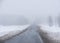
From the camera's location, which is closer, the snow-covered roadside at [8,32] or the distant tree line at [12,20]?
the snow-covered roadside at [8,32]

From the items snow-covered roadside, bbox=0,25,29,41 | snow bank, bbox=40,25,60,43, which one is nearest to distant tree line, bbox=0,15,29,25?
snow-covered roadside, bbox=0,25,29,41

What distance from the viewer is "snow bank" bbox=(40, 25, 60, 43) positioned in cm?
114

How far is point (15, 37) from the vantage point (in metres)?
1.09

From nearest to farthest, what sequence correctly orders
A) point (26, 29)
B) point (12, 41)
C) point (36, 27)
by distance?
point (12, 41) < point (26, 29) < point (36, 27)

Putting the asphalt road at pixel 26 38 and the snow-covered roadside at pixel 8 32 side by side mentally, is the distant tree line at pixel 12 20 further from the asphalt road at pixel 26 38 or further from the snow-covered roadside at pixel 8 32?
the asphalt road at pixel 26 38

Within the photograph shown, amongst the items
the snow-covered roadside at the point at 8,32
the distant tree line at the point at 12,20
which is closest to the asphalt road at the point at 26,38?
the snow-covered roadside at the point at 8,32

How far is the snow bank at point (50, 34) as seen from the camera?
1136mm

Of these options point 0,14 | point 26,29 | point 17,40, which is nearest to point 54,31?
point 26,29

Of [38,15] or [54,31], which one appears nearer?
[54,31]

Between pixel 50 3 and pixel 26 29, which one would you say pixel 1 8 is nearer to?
pixel 26 29

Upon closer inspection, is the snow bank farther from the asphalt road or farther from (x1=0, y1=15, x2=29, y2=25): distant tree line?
(x1=0, y1=15, x2=29, y2=25): distant tree line

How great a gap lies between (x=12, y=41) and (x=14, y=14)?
1.37ft

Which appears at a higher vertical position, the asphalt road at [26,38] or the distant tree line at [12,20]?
the distant tree line at [12,20]

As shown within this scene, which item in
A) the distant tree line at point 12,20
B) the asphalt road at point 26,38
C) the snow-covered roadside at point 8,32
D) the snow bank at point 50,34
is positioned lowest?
the snow bank at point 50,34
